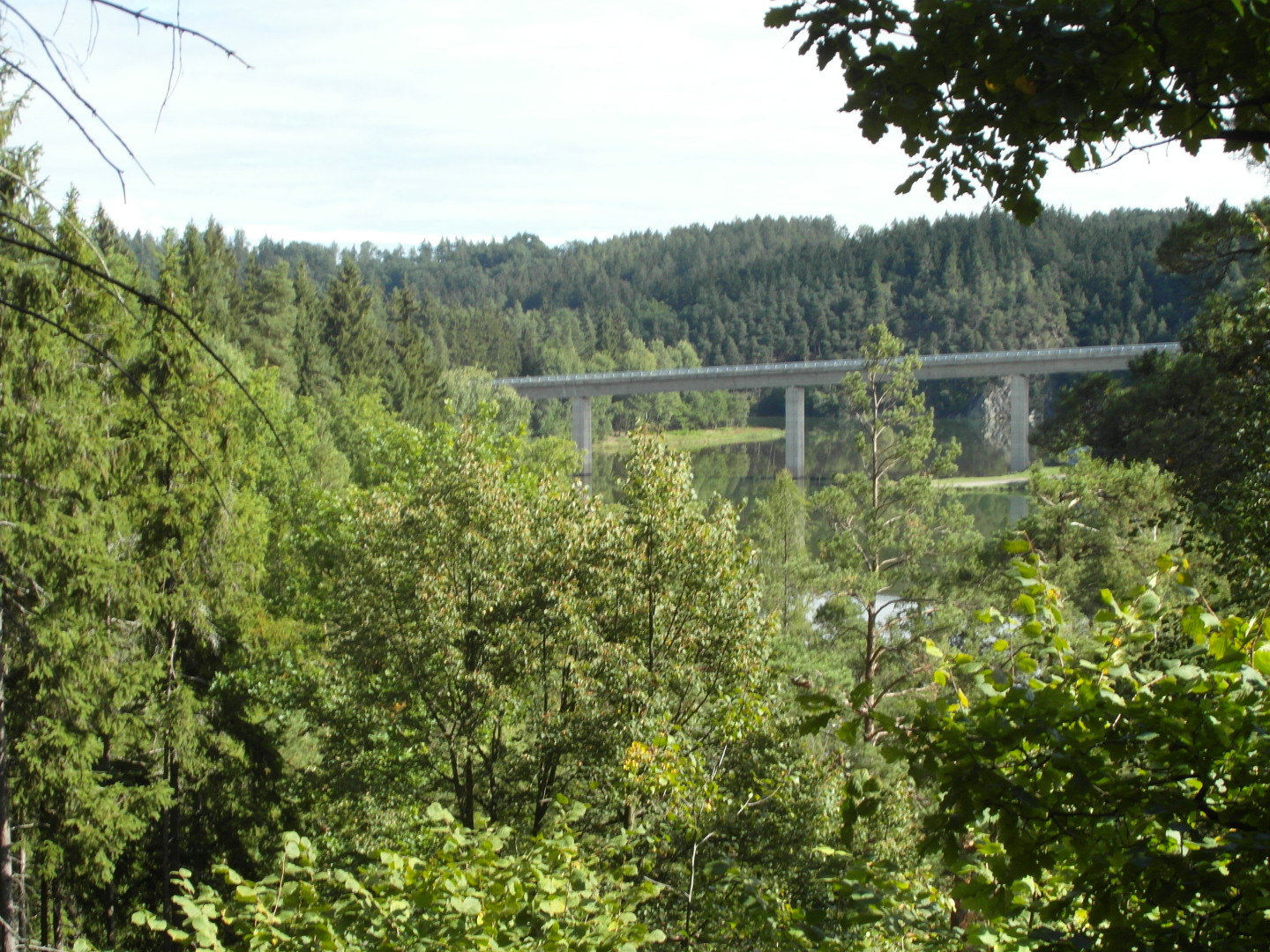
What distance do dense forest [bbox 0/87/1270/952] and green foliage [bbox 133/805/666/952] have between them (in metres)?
0.02

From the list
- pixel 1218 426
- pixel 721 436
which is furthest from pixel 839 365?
pixel 1218 426

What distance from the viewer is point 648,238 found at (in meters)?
190

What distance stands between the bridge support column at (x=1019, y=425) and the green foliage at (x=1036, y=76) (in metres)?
60.3

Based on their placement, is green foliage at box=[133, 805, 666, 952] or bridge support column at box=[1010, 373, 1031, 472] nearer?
green foliage at box=[133, 805, 666, 952]

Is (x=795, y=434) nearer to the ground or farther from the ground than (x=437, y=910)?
farther from the ground

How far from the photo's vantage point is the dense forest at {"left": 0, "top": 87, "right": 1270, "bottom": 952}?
8.27 ft

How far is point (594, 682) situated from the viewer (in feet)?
33.4

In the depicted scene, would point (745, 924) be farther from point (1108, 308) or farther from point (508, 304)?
point (508, 304)

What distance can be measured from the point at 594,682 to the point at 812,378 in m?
61.2

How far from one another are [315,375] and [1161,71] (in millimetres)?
40933

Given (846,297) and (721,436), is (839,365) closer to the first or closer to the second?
(721,436)

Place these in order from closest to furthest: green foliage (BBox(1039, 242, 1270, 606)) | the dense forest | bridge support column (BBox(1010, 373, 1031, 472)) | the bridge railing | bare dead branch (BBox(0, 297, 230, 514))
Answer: bare dead branch (BBox(0, 297, 230, 514)), the dense forest, green foliage (BBox(1039, 242, 1270, 606)), bridge support column (BBox(1010, 373, 1031, 472)), the bridge railing

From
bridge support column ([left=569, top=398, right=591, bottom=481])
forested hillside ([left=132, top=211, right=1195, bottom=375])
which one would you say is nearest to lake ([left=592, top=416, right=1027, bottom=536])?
bridge support column ([left=569, top=398, right=591, bottom=481])

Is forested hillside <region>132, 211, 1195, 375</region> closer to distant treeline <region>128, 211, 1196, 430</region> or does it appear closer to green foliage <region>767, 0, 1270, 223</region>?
distant treeline <region>128, 211, 1196, 430</region>
